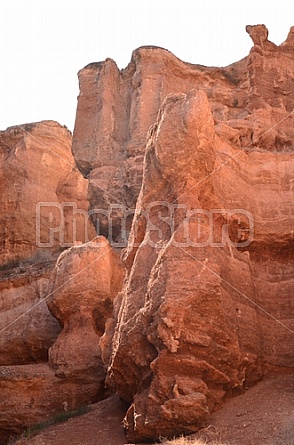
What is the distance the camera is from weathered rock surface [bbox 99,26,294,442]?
10594 millimetres

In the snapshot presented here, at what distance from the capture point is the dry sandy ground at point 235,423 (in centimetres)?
930

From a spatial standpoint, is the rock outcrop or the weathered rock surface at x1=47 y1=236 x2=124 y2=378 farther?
the rock outcrop

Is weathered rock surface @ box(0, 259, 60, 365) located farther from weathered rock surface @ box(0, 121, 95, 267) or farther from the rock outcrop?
weathered rock surface @ box(0, 121, 95, 267)

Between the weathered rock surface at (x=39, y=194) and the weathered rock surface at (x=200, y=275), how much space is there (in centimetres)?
1049

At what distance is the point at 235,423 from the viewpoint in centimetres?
1002

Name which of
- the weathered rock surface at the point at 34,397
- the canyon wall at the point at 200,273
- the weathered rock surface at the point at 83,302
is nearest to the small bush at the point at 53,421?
the canyon wall at the point at 200,273

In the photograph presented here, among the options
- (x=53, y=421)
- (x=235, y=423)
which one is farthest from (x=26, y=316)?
(x=235, y=423)

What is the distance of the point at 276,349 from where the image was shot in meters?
12.3

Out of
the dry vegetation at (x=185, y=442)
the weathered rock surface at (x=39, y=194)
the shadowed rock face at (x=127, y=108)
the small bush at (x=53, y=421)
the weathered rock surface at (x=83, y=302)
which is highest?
the shadowed rock face at (x=127, y=108)

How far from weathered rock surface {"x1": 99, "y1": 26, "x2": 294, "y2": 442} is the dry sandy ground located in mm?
284

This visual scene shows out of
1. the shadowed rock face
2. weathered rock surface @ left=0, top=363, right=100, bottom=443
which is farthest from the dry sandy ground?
the shadowed rock face

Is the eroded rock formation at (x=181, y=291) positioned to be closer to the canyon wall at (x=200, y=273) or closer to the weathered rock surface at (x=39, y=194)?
the canyon wall at (x=200, y=273)

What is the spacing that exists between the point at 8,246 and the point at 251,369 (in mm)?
14644

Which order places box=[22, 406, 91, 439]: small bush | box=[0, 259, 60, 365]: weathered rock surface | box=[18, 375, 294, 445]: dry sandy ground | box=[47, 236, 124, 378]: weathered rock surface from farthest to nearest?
1. box=[0, 259, 60, 365]: weathered rock surface
2. box=[47, 236, 124, 378]: weathered rock surface
3. box=[22, 406, 91, 439]: small bush
4. box=[18, 375, 294, 445]: dry sandy ground
